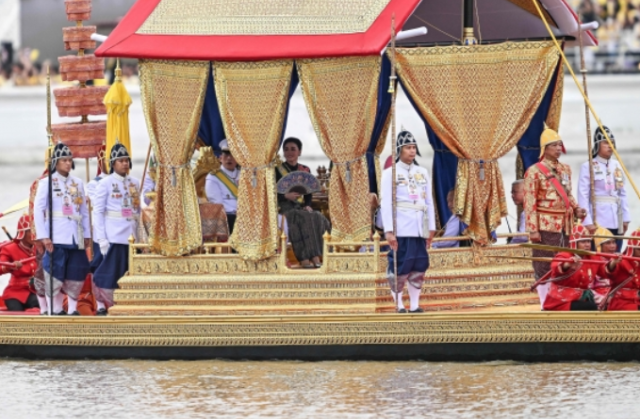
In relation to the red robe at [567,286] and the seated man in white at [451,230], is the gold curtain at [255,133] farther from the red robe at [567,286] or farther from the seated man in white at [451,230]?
the red robe at [567,286]

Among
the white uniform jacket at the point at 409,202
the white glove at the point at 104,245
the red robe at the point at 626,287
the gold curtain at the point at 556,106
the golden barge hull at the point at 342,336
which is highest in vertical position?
the gold curtain at the point at 556,106

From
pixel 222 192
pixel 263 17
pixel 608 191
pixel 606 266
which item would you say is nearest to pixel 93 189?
pixel 222 192

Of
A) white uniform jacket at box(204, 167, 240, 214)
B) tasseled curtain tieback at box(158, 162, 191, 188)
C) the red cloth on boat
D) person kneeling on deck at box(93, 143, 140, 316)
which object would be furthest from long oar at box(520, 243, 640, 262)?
the red cloth on boat

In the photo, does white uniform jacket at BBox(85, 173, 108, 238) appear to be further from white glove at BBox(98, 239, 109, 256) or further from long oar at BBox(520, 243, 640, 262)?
long oar at BBox(520, 243, 640, 262)

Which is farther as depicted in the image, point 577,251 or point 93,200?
point 93,200

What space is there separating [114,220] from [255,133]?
1.66 m

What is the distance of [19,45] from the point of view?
44875 mm

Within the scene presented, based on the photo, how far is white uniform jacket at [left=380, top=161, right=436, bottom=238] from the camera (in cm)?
1472

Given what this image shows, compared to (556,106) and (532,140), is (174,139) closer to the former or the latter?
(556,106)

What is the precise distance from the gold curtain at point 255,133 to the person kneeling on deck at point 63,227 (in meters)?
1.59

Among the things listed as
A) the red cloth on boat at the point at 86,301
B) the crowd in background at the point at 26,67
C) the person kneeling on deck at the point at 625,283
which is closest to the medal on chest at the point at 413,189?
the person kneeling on deck at the point at 625,283

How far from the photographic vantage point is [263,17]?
15.2m

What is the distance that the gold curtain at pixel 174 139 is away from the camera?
49.9 feet

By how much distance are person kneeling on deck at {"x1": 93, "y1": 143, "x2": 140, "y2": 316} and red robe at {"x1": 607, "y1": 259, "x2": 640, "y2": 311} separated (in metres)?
4.64
